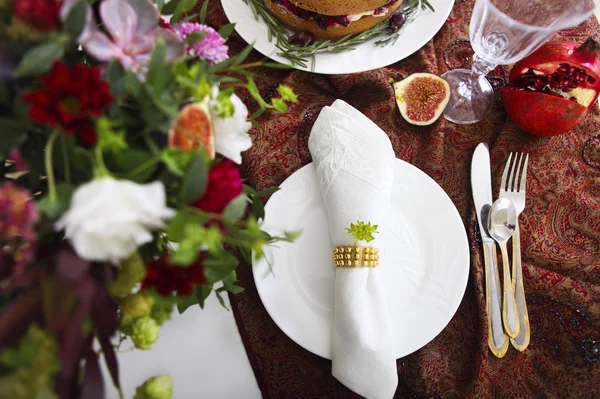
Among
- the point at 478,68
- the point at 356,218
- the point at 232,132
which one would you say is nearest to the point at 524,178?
the point at 478,68

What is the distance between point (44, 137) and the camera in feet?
1.49

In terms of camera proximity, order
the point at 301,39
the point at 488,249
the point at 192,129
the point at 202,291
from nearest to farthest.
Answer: the point at 192,129, the point at 202,291, the point at 488,249, the point at 301,39

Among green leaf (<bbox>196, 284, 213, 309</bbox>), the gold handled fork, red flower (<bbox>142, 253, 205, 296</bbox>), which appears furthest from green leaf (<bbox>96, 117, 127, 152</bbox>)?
the gold handled fork

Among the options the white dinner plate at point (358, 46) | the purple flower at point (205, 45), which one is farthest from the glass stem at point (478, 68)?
the purple flower at point (205, 45)

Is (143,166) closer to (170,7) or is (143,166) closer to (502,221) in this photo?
(170,7)

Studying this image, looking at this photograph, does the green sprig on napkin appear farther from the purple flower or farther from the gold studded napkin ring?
the purple flower

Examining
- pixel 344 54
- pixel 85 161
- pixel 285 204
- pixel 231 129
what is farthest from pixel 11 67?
pixel 344 54

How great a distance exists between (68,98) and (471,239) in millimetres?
739

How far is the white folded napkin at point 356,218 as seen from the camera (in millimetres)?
712

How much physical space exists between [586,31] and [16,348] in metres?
1.26

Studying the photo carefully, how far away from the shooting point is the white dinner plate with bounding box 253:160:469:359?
2.42 ft

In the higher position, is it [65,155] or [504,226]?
[65,155]

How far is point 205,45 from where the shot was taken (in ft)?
1.64

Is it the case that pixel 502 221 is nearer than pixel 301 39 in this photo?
Yes
